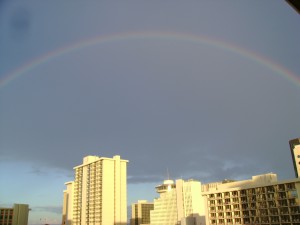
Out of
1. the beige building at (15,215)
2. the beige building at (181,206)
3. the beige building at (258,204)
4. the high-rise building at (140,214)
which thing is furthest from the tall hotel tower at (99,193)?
the high-rise building at (140,214)

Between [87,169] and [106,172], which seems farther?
[87,169]

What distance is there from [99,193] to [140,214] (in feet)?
247

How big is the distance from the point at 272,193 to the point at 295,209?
5.97 meters

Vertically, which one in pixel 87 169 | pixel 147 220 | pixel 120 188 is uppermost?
pixel 87 169

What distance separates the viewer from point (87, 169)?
121 metres

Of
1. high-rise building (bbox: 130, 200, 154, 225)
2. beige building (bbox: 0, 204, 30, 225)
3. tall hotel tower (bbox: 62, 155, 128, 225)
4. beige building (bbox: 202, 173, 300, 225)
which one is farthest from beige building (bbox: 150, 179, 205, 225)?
beige building (bbox: 0, 204, 30, 225)

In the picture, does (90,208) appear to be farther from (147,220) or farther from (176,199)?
(147,220)

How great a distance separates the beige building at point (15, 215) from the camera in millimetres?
73500

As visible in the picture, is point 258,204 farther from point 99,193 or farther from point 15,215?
point 15,215

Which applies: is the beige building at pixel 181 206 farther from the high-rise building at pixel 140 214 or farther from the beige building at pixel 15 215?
the beige building at pixel 15 215

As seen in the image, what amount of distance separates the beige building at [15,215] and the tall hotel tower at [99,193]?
2770cm

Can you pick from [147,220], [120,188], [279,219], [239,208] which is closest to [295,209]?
[279,219]

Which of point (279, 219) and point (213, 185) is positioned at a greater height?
Result: point (213, 185)

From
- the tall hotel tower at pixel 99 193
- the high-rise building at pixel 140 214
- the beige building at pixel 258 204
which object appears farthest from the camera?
the high-rise building at pixel 140 214
